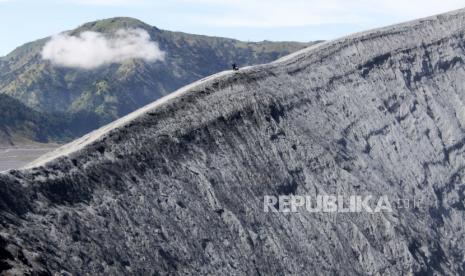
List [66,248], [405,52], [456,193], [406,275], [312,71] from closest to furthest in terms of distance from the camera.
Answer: [66,248] < [406,275] < [312,71] < [456,193] < [405,52]

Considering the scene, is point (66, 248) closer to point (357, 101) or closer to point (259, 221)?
point (259, 221)

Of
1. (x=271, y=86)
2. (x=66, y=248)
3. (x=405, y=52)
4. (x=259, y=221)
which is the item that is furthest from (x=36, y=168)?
(x=405, y=52)

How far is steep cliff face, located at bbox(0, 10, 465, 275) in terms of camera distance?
46594 mm

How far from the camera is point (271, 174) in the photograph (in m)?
66.9

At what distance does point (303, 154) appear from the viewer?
71750mm

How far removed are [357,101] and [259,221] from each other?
105ft

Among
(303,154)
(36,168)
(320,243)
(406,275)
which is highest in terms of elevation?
(36,168)

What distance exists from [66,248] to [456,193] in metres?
61.0

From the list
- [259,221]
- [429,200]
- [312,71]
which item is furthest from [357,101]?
[259,221]

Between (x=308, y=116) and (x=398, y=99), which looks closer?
(x=308, y=116)

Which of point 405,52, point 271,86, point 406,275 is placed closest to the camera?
point 406,275

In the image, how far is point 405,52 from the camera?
99625 mm

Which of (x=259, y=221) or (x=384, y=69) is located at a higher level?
(x=384, y=69)

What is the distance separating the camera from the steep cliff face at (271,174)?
4659 cm
